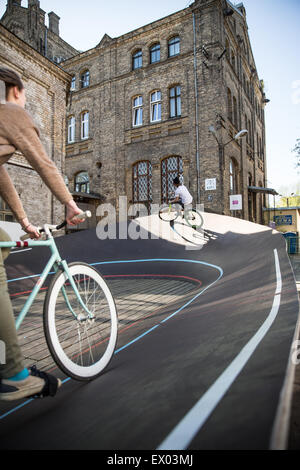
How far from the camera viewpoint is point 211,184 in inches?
558

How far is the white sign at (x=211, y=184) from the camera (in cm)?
1410

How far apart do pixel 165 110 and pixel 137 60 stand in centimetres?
418

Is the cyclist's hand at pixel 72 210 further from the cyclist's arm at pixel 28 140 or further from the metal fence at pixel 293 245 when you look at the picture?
the metal fence at pixel 293 245

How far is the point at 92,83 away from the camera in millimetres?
18328

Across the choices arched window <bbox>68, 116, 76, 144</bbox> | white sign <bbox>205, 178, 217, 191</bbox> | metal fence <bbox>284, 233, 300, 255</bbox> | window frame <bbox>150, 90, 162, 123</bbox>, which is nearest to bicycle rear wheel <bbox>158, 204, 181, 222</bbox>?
white sign <bbox>205, 178, 217, 191</bbox>

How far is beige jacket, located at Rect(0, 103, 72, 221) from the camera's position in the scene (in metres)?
1.29

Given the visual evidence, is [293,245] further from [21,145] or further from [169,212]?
[21,145]

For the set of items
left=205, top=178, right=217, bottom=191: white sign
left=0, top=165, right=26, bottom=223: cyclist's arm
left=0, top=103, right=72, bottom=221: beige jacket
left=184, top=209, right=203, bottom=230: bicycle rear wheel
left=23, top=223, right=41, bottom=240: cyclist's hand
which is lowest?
left=23, top=223, right=41, bottom=240: cyclist's hand

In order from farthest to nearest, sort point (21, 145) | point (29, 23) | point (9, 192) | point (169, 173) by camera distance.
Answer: point (29, 23)
point (169, 173)
point (9, 192)
point (21, 145)

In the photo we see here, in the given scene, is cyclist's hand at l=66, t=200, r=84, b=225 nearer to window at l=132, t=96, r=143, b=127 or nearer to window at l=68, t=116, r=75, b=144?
window at l=132, t=96, r=143, b=127

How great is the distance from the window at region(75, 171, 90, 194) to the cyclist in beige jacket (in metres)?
17.8

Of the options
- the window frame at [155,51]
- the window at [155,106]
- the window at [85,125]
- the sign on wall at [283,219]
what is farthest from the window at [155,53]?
the sign on wall at [283,219]

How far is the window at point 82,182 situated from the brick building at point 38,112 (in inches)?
286

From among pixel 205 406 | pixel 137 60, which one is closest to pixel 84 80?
pixel 137 60
